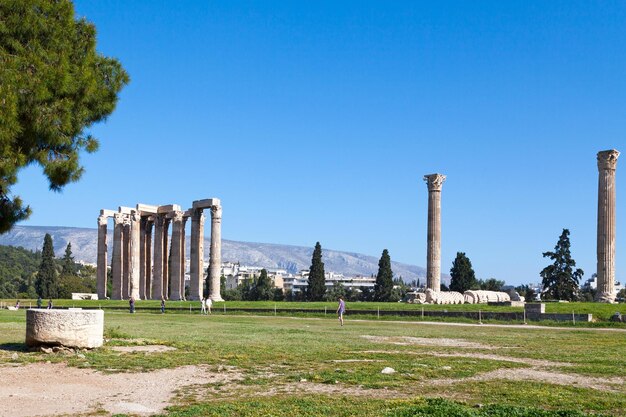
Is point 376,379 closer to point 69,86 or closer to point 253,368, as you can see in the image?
point 253,368

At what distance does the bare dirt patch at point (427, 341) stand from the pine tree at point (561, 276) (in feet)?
221

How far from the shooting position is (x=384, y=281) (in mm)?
99062

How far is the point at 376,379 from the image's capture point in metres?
14.5

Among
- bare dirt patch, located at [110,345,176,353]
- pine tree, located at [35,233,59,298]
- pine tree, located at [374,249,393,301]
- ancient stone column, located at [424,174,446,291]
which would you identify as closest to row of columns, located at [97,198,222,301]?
pine tree, located at [35,233,59,298]

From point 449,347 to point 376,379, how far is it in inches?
343

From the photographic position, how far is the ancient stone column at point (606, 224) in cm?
5881

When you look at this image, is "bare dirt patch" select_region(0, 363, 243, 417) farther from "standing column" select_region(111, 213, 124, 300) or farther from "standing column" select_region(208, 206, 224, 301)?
"standing column" select_region(111, 213, 124, 300)

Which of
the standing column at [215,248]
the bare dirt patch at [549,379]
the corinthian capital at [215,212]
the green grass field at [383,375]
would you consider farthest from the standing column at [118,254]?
the bare dirt patch at [549,379]

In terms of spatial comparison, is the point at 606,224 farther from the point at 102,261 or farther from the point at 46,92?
the point at 102,261

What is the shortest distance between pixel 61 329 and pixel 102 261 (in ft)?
228

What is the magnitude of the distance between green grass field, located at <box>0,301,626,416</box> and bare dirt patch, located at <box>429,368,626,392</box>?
0.06ft

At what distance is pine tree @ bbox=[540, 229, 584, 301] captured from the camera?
89938mm

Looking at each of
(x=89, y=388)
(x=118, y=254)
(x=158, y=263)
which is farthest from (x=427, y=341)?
(x=118, y=254)

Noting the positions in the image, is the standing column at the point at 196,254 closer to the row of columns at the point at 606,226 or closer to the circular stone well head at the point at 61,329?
the row of columns at the point at 606,226
